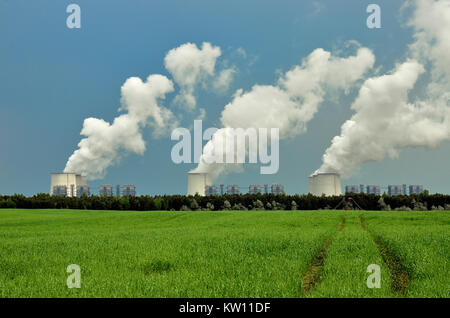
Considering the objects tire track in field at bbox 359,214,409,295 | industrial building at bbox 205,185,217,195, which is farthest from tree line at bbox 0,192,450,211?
tire track in field at bbox 359,214,409,295

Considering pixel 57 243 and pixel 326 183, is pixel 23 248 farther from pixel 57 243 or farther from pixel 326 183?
pixel 326 183

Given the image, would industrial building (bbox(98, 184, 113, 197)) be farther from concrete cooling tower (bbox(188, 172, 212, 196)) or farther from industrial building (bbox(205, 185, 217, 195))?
concrete cooling tower (bbox(188, 172, 212, 196))

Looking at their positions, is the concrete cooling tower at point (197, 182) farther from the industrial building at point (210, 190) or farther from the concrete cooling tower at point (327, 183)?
the concrete cooling tower at point (327, 183)

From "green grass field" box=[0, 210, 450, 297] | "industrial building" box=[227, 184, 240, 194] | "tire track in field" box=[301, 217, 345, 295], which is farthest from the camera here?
"industrial building" box=[227, 184, 240, 194]

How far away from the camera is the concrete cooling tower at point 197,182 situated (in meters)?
112

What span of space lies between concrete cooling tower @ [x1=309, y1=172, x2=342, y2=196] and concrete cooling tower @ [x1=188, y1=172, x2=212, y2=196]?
34554mm

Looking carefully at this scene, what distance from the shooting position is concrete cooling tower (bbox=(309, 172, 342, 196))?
4075 inches

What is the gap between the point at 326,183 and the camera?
341 feet

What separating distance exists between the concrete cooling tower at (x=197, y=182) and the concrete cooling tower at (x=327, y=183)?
113ft

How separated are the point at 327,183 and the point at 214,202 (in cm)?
4426

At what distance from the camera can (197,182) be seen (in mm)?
112938

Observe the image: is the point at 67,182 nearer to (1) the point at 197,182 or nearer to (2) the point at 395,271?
(1) the point at 197,182

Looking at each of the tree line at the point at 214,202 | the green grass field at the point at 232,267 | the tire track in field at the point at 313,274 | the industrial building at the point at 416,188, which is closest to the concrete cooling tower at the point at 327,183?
the tree line at the point at 214,202
